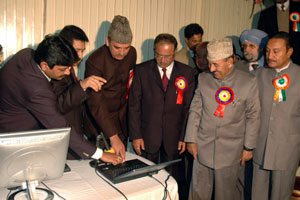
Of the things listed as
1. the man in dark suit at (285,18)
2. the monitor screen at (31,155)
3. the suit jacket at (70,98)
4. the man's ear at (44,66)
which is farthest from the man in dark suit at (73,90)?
the man in dark suit at (285,18)

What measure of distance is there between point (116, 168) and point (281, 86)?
1458 millimetres

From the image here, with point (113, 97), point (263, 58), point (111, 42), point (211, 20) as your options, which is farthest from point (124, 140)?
point (211, 20)

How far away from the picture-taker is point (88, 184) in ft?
5.45

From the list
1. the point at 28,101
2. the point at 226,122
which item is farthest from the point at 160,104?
the point at 28,101

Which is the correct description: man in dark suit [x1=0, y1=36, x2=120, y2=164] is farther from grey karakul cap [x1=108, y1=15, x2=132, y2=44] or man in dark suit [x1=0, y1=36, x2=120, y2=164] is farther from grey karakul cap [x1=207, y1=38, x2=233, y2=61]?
grey karakul cap [x1=207, y1=38, x2=233, y2=61]

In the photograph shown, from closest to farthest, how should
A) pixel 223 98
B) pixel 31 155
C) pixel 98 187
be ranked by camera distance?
pixel 31 155 < pixel 98 187 < pixel 223 98

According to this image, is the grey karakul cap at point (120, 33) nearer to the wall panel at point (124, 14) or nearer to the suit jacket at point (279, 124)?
the wall panel at point (124, 14)

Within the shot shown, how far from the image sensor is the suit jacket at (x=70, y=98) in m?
2.13

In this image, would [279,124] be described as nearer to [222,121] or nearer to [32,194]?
[222,121]

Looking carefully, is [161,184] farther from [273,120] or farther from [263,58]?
[263,58]

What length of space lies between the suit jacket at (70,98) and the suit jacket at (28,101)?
9.1 inches

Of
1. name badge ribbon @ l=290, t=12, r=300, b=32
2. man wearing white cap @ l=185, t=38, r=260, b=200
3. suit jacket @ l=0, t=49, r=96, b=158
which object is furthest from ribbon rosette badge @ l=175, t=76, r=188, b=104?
name badge ribbon @ l=290, t=12, r=300, b=32

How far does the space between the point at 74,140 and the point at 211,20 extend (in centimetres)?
340

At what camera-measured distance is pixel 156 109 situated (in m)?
2.62
